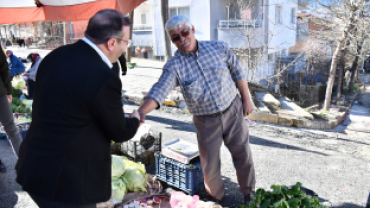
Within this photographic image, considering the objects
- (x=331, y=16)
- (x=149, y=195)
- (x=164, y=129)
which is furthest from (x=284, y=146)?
(x=331, y=16)

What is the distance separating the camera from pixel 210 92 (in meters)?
2.81

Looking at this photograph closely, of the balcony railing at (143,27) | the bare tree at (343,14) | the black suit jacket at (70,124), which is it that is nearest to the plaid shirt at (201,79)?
the black suit jacket at (70,124)

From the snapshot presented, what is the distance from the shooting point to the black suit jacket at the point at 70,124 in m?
1.59

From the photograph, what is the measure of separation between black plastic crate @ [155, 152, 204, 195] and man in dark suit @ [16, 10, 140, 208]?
177cm

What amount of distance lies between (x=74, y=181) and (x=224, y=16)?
54.8ft

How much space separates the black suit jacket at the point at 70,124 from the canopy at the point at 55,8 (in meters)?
2.11

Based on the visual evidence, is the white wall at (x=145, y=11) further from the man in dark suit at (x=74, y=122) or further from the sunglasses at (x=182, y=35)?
the man in dark suit at (x=74, y=122)

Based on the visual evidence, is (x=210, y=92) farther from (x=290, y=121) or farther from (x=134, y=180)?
(x=290, y=121)

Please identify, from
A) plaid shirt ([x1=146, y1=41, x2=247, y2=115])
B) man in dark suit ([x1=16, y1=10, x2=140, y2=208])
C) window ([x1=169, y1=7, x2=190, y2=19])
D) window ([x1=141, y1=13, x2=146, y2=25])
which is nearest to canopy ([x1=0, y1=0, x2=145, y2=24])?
plaid shirt ([x1=146, y1=41, x2=247, y2=115])

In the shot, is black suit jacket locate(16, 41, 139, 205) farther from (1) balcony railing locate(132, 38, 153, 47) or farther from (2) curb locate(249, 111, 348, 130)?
(1) balcony railing locate(132, 38, 153, 47)

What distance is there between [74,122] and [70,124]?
23 millimetres

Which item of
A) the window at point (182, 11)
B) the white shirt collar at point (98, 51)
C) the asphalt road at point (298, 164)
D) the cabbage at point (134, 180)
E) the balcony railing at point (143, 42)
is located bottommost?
the asphalt road at point (298, 164)

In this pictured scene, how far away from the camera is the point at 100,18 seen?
68.4 inches

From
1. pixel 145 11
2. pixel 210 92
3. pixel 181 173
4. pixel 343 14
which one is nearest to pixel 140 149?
pixel 181 173
